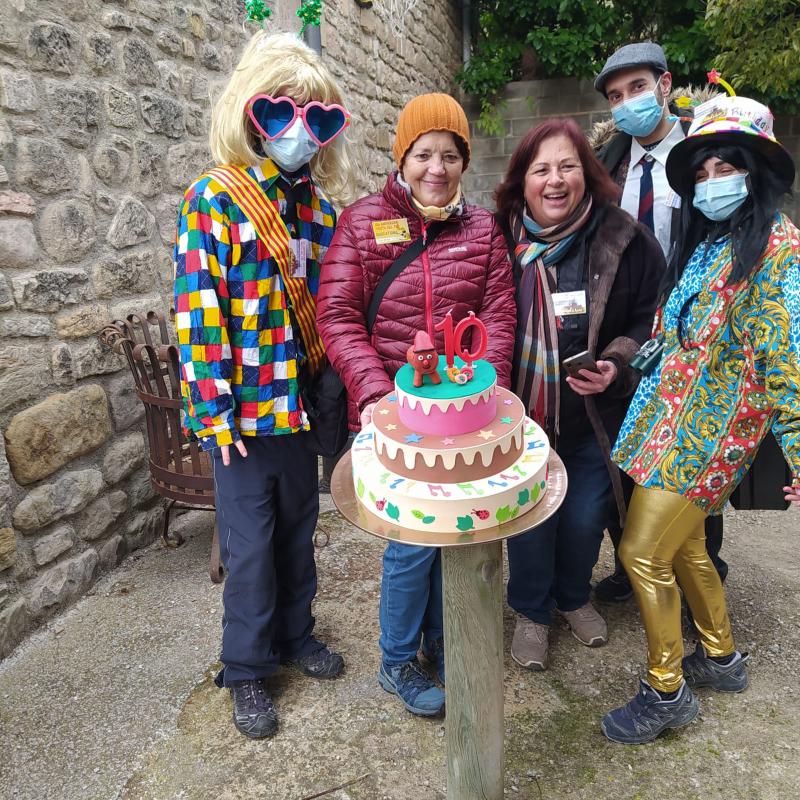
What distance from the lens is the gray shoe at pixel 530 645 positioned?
2.61 metres

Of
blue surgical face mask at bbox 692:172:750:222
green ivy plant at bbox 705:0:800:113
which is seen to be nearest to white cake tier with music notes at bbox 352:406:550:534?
blue surgical face mask at bbox 692:172:750:222

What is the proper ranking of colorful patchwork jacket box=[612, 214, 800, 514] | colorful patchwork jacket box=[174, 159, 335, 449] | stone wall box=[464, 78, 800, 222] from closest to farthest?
1. colorful patchwork jacket box=[612, 214, 800, 514]
2. colorful patchwork jacket box=[174, 159, 335, 449]
3. stone wall box=[464, 78, 800, 222]

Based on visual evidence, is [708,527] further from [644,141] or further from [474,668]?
[644,141]

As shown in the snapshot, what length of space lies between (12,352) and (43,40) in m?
1.28

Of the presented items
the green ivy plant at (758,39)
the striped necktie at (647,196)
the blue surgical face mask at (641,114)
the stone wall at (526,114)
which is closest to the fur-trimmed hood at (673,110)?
the blue surgical face mask at (641,114)

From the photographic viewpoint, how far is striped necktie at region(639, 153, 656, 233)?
9.01 ft

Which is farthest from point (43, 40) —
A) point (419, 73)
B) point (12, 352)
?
point (419, 73)

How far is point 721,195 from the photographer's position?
1945mm

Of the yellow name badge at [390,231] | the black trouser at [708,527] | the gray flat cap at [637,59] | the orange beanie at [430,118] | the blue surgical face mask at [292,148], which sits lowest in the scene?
the black trouser at [708,527]

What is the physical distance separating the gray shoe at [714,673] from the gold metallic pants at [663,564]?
0.90 ft

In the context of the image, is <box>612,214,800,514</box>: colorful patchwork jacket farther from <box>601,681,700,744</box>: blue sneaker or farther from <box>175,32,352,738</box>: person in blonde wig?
<box>175,32,352,738</box>: person in blonde wig

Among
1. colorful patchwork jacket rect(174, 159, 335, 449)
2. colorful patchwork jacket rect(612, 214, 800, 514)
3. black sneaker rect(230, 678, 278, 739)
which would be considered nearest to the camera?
colorful patchwork jacket rect(612, 214, 800, 514)

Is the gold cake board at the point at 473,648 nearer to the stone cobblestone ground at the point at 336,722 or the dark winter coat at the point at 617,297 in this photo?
the stone cobblestone ground at the point at 336,722

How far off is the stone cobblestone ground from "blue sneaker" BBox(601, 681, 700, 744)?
1.7 inches
